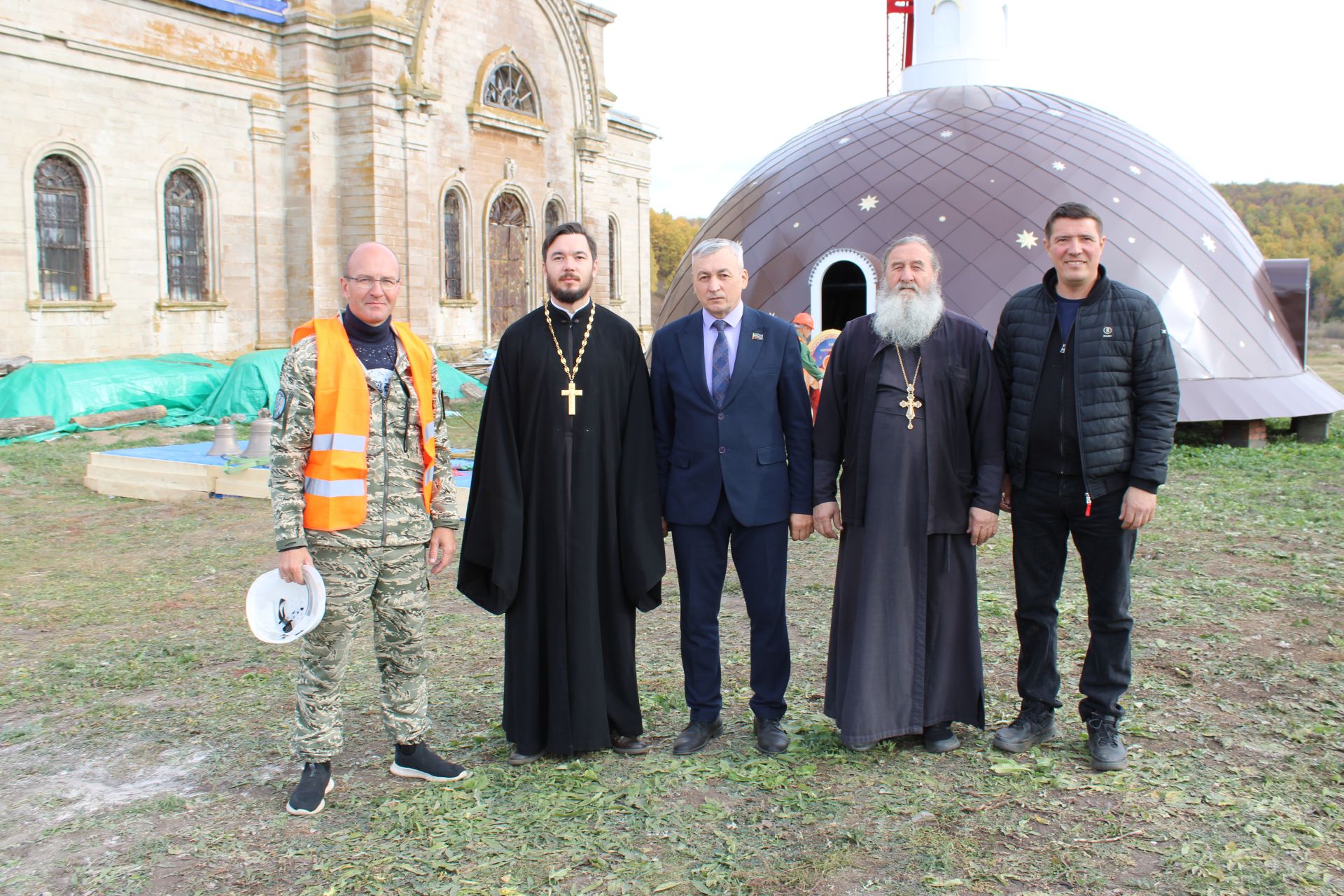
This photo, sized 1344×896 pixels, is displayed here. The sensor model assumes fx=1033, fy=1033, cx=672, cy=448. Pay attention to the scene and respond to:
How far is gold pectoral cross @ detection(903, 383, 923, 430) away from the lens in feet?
12.6

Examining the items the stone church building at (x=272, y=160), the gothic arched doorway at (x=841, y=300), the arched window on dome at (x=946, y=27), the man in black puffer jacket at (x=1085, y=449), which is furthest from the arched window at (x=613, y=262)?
the man in black puffer jacket at (x=1085, y=449)

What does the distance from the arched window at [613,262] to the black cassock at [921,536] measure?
27.1 metres

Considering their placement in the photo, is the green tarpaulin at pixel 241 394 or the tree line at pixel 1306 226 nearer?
the green tarpaulin at pixel 241 394

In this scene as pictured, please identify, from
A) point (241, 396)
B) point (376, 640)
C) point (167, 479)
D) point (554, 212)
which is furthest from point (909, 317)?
point (554, 212)

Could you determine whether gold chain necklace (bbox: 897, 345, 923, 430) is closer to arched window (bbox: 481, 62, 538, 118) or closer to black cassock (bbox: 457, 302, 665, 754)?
black cassock (bbox: 457, 302, 665, 754)

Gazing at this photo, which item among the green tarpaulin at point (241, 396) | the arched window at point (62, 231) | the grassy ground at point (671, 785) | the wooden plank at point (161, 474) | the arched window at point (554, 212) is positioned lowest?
the grassy ground at point (671, 785)

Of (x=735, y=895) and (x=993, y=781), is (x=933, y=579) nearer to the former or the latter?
(x=993, y=781)

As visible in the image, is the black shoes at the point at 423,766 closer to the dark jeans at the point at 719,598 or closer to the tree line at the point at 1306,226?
the dark jeans at the point at 719,598

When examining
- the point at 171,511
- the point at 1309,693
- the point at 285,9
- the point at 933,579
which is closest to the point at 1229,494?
the point at 1309,693

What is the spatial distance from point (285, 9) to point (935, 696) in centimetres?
2058

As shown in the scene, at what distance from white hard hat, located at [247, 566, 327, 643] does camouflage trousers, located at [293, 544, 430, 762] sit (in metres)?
0.09

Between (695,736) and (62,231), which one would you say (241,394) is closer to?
(62,231)

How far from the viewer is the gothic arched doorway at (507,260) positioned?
24.7m

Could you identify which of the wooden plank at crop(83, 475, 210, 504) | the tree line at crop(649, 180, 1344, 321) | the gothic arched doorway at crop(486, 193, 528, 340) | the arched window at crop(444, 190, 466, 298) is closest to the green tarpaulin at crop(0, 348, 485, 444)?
the wooden plank at crop(83, 475, 210, 504)
